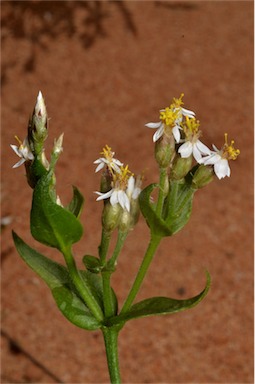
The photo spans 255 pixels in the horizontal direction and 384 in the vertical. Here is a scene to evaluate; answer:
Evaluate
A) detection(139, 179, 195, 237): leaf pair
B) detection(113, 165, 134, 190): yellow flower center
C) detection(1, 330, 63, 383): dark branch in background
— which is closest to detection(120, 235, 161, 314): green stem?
detection(139, 179, 195, 237): leaf pair

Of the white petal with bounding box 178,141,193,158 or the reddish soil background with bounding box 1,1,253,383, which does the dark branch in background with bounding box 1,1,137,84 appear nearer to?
the reddish soil background with bounding box 1,1,253,383

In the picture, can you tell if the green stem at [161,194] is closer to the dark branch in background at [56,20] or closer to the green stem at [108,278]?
the green stem at [108,278]

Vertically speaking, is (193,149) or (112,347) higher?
(193,149)

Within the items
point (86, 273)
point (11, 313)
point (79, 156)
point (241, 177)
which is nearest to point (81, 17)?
point (79, 156)

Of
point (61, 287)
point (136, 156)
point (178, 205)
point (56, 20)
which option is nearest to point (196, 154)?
point (178, 205)

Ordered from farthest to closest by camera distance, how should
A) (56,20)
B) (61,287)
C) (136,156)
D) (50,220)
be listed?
(56,20) < (136,156) < (61,287) < (50,220)

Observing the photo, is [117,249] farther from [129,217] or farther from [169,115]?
[169,115]

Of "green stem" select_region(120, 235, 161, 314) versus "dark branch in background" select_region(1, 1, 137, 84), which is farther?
"dark branch in background" select_region(1, 1, 137, 84)

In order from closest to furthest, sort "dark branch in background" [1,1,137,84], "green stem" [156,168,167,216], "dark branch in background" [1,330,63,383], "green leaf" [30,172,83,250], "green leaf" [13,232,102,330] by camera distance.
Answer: "green leaf" [30,172,83,250] < "green stem" [156,168,167,216] < "green leaf" [13,232,102,330] < "dark branch in background" [1,330,63,383] < "dark branch in background" [1,1,137,84]
